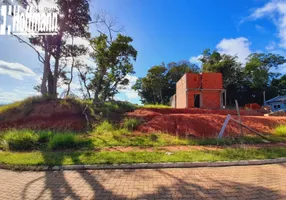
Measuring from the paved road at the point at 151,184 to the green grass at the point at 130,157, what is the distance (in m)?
0.54

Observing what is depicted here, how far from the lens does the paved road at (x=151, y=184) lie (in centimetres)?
330

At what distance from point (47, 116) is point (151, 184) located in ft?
34.7

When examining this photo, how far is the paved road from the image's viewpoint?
3303mm

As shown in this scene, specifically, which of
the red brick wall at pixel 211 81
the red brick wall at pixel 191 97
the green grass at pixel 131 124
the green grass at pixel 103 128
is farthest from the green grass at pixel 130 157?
the red brick wall at pixel 211 81

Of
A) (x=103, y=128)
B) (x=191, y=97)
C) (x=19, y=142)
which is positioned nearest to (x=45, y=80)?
(x=103, y=128)

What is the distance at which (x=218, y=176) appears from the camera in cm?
414

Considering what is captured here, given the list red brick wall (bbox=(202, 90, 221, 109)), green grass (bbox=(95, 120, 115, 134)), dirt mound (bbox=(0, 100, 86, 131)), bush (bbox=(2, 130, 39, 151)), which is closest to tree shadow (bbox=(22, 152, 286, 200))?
bush (bbox=(2, 130, 39, 151))

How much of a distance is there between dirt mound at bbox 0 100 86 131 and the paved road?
21.0 feet

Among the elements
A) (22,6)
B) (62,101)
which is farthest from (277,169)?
(22,6)

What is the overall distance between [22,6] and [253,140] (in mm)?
18449

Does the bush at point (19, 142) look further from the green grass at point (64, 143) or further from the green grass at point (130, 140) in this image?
the green grass at point (130, 140)

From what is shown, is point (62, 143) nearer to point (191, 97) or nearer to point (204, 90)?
point (191, 97)

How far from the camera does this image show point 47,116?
12.0 metres

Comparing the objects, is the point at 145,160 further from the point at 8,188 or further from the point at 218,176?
the point at 8,188
